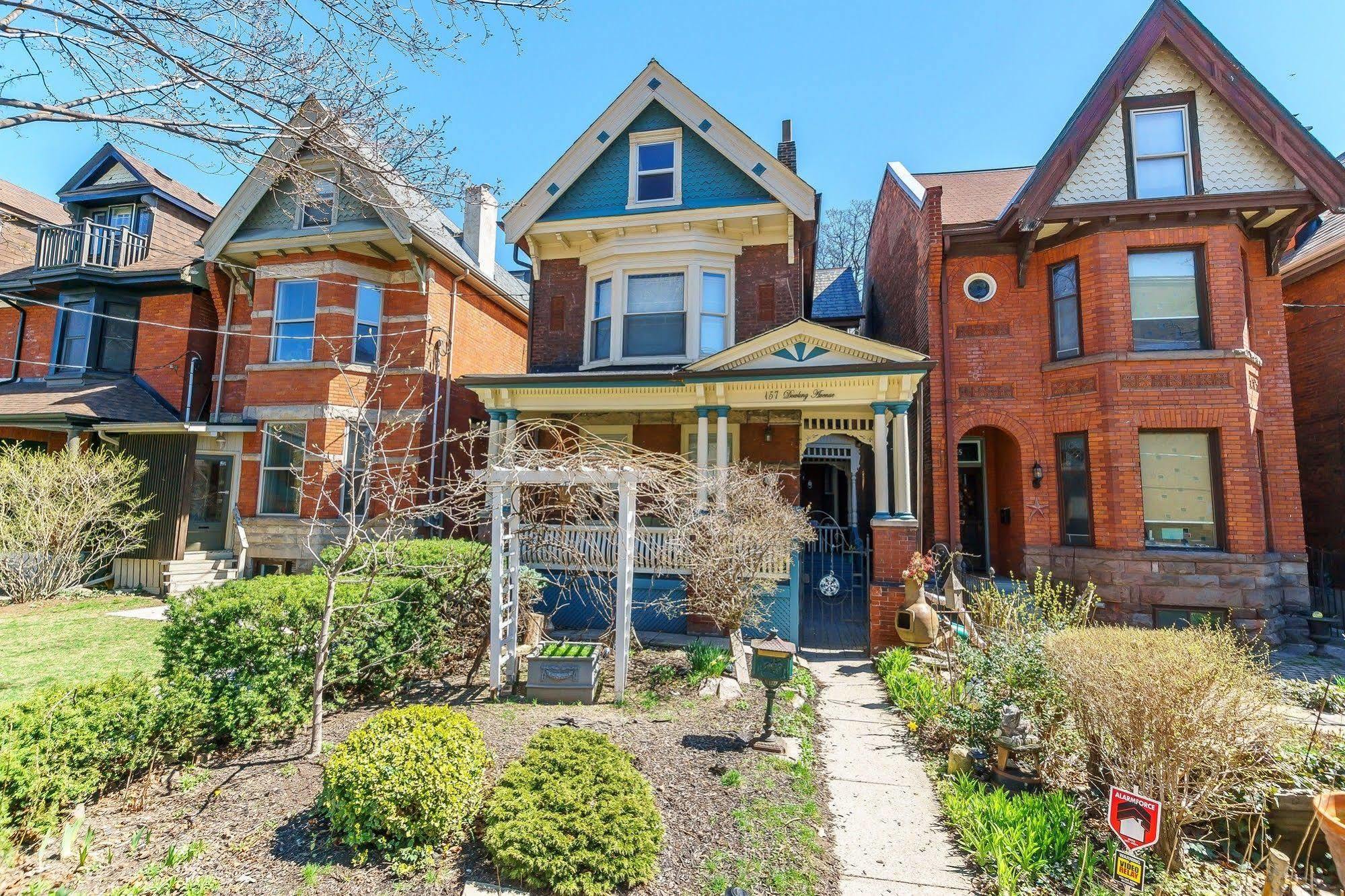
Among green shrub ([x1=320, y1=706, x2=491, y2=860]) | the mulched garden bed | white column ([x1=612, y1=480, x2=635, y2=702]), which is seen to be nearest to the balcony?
the mulched garden bed

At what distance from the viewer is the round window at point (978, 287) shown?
1185 cm

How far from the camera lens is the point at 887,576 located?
361 inches

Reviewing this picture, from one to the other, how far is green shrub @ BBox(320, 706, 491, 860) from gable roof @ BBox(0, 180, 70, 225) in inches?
876

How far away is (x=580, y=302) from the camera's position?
13.4m

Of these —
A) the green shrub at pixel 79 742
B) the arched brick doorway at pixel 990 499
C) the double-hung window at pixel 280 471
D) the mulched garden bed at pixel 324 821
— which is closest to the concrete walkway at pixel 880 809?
the mulched garden bed at pixel 324 821

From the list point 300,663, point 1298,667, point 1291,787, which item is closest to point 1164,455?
point 1298,667

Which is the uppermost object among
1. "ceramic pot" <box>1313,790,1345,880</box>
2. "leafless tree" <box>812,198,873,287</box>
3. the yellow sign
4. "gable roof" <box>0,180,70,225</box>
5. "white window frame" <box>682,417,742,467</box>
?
"leafless tree" <box>812,198,873,287</box>

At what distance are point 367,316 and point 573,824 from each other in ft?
43.0

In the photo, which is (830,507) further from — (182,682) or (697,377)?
(182,682)

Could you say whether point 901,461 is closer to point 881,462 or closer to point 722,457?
point 881,462

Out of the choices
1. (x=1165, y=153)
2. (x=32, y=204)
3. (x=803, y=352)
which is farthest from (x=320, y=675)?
(x=32, y=204)

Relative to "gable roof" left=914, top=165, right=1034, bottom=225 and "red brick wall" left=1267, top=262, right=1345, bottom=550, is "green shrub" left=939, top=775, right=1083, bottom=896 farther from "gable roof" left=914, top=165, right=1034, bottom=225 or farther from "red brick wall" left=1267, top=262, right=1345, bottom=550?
"red brick wall" left=1267, top=262, right=1345, bottom=550

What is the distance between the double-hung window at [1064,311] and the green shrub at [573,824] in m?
11.5

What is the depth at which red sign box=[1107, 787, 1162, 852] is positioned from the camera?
10.8ft
